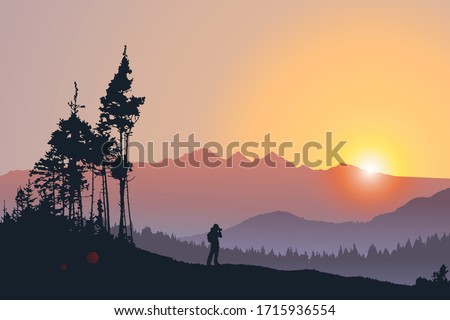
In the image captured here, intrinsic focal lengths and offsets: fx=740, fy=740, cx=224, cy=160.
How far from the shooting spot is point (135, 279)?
43.7m

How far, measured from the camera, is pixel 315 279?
4669 cm

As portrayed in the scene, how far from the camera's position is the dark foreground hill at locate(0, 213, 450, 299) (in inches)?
1620

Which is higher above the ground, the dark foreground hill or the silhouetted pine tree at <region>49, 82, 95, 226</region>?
the silhouetted pine tree at <region>49, 82, 95, 226</region>

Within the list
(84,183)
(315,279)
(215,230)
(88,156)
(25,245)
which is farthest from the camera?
(84,183)

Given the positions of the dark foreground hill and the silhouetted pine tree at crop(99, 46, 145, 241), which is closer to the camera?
the dark foreground hill

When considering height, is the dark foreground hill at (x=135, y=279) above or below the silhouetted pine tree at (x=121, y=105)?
below

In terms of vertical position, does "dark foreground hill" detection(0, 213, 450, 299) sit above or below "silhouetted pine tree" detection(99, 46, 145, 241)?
below

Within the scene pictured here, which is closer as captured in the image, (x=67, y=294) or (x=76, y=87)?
(x=67, y=294)

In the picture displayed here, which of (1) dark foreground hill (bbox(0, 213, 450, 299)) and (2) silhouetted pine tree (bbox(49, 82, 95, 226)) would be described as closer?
(1) dark foreground hill (bbox(0, 213, 450, 299))

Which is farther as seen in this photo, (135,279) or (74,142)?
(74,142)

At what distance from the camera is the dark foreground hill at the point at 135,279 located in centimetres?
4116

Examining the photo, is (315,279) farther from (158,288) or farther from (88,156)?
(88,156)
